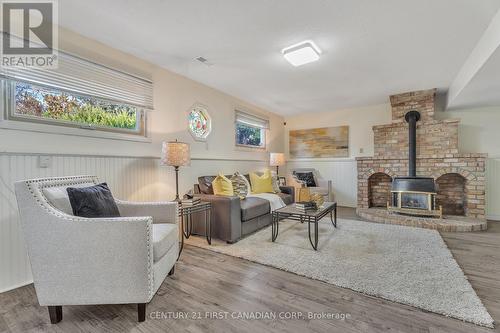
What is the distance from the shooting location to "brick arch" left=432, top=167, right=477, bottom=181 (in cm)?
383

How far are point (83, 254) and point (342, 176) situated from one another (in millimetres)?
5037

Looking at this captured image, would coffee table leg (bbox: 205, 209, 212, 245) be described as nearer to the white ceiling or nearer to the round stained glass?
the round stained glass

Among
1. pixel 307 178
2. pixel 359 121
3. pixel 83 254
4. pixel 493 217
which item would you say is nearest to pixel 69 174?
pixel 83 254

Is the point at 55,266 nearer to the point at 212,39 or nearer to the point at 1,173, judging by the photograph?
the point at 1,173

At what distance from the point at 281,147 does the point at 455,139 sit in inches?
135

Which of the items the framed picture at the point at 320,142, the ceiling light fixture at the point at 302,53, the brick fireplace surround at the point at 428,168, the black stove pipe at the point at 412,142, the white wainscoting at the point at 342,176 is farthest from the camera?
the framed picture at the point at 320,142

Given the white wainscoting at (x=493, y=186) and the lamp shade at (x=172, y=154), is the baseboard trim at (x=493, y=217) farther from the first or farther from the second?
the lamp shade at (x=172, y=154)

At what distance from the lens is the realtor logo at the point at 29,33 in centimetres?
187

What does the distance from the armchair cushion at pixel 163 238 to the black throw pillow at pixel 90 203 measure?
350mm

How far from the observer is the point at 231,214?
9.05 ft

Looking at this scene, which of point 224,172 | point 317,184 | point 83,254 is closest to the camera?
point 83,254

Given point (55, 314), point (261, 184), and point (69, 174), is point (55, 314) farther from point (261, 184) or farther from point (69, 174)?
point (261, 184)

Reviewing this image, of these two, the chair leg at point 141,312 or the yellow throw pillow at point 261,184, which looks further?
the yellow throw pillow at point 261,184

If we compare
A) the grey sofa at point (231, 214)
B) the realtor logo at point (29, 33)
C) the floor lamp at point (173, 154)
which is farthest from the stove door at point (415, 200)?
the realtor logo at point (29, 33)
